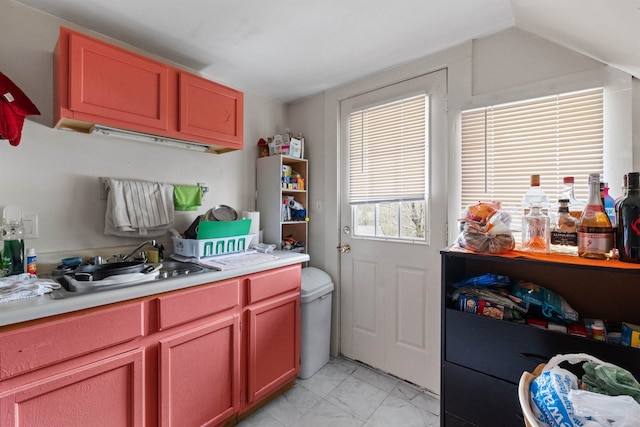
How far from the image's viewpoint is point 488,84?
1595mm

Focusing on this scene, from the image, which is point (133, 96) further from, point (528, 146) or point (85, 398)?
point (528, 146)

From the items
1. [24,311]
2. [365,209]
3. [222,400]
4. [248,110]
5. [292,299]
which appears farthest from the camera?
[248,110]

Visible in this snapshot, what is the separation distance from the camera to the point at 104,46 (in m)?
1.36

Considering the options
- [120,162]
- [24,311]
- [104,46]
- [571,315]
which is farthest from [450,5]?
[24,311]

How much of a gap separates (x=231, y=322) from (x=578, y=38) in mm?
2148

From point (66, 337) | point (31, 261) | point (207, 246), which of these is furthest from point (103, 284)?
point (207, 246)

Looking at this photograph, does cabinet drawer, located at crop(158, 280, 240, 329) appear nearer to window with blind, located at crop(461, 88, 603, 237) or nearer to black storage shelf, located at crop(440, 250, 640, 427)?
black storage shelf, located at crop(440, 250, 640, 427)

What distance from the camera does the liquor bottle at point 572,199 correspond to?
1.19 metres

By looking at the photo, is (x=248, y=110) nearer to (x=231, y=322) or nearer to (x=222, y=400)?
(x=231, y=322)

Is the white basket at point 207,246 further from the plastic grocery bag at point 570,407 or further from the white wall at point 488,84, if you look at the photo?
the plastic grocery bag at point 570,407

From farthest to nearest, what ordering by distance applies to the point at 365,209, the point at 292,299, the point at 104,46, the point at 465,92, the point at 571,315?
the point at 365,209
the point at 292,299
the point at 465,92
the point at 104,46
the point at 571,315

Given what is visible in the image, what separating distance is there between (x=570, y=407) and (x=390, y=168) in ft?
5.24

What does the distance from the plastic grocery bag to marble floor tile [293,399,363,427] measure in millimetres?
1257

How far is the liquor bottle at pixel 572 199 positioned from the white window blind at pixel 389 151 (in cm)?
74
